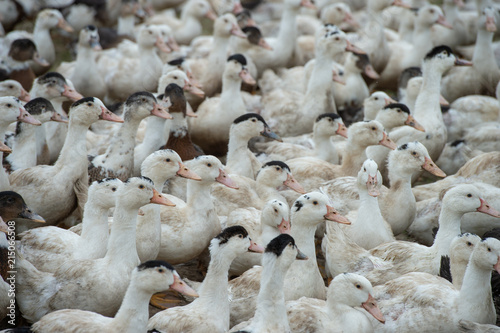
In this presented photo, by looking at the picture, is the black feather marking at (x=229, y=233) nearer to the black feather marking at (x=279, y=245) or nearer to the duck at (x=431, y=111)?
the black feather marking at (x=279, y=245)

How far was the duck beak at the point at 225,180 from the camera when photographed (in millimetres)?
7275

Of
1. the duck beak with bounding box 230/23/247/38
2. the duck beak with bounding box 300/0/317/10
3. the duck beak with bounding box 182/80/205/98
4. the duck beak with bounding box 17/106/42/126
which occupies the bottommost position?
the duck beak with bounding box 182/80/205/98

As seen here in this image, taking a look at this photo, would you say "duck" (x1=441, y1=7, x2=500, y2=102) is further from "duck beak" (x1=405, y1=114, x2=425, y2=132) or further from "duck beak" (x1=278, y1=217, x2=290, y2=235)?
"duck beak" (x1=278, y1=217, x2=290, y2=235)

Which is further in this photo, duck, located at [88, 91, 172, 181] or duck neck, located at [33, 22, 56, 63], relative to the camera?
duck neck, located at [33, 22, 56, 63]

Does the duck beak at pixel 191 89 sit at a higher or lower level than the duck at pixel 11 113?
lower

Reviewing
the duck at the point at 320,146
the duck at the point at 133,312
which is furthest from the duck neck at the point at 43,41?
the duck at the point at 133,312

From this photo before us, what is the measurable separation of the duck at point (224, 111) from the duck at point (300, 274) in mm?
3353

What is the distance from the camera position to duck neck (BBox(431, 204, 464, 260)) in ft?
21.8

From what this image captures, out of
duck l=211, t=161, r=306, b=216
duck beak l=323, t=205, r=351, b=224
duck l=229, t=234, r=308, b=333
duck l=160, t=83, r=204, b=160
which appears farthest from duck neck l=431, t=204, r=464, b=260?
duck l=160, t=83, r=204, b=160

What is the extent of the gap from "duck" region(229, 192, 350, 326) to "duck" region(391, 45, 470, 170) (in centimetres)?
289

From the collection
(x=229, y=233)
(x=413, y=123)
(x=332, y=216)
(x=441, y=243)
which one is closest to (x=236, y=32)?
(x=413, y=123)

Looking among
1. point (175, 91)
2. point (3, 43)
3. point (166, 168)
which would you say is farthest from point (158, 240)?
point (3, 43)

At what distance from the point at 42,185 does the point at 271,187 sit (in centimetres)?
241

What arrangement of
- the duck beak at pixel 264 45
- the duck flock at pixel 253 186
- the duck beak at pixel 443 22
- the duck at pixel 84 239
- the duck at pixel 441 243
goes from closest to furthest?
1. the duck flock at pixel 253 186
2. the duck at pixel 84 239
3. the duck at pixel 441 243
4. the duck beak at pixel 264 45
5. the duck beak at pixel 443 22
